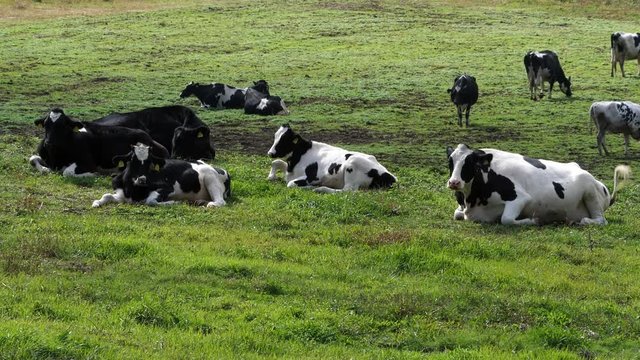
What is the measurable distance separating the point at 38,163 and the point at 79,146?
2.80ft

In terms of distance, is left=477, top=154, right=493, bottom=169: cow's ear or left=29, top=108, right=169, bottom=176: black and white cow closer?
left=477, top=154, right=493, bottom=169: cow's ear

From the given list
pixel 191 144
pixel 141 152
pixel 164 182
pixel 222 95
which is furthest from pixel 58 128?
pixel 222 95

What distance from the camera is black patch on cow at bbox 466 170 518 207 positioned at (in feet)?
57.8

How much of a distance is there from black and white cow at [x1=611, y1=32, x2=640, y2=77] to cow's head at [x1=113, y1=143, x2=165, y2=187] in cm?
3044

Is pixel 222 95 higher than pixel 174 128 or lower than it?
lower

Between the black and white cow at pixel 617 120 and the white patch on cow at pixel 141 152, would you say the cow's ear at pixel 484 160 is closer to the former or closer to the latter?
the white patch on cow at pixel 141 152

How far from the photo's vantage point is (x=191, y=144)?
23266 millimetres

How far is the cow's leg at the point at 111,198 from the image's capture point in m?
17.5

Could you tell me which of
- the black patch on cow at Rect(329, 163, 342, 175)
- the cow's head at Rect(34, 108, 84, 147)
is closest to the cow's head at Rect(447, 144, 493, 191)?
the black patch on cow at Rect(329, 163, 342, 175)

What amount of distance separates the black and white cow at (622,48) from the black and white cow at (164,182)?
29.9 m

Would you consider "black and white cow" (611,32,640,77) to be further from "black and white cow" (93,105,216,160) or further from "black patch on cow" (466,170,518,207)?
"black patch on cow" (466,170,518,207)

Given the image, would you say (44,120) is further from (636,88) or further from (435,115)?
(636,88)

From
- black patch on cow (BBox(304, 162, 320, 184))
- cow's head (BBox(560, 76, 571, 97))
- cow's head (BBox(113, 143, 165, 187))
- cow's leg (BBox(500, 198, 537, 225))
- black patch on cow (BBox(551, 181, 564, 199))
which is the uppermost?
cow's head (BBox(113, 143, 165, 187))

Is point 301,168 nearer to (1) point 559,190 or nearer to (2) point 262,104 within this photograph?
(1) point 559,190
